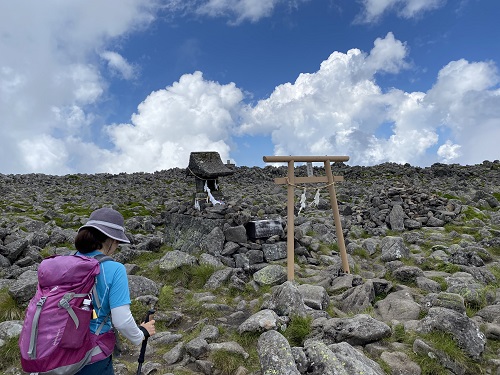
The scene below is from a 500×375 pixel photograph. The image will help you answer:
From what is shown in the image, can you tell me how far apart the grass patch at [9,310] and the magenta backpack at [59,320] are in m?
6.21

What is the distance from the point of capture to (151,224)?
21297mm

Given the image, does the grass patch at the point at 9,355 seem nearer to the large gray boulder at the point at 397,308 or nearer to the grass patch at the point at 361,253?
the large gray boulder at the point at 397,308

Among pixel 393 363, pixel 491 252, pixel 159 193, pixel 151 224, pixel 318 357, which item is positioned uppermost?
pixel 159 193

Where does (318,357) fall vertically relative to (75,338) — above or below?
below

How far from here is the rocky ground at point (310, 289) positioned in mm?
6551

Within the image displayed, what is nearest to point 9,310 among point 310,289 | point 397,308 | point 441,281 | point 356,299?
point 310,289

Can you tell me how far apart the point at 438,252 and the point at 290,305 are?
347 inches

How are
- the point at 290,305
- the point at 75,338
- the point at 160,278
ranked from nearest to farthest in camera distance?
the point at 75,338 < the point at 290,305 < the point at 160,278

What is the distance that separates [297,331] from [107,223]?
4869 millimetres

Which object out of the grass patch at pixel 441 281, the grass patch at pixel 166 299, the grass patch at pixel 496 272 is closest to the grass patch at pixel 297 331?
the grass patch at pixel 166 299

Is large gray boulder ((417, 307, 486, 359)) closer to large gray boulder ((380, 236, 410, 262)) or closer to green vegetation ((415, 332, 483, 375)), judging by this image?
green vegetation ((415, 332, 483, 375))

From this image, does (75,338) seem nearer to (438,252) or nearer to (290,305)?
(290,305)

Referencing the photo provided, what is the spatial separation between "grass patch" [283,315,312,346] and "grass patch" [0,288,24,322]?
6531 mm

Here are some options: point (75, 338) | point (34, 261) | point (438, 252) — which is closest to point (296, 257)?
point (438, 252)
